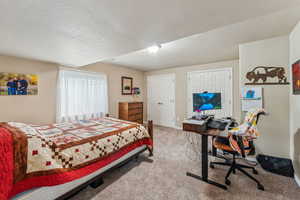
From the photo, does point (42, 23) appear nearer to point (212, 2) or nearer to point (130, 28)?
point (130, 28)

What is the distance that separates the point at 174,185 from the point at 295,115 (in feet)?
6.72

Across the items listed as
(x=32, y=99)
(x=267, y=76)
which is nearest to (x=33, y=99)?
(x=32, y=99)

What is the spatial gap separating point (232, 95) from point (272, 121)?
1.47m

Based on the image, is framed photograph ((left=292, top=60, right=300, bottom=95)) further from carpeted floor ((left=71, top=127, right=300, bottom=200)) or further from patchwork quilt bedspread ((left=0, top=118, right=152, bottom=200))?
patchwork quilt bedspread ((left=0, top=118, right=152, bottom=200))

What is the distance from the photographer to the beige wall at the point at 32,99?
2.37 m

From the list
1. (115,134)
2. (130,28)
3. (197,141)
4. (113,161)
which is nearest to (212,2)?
(130,28)

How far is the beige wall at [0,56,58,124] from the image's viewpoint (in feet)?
7.76

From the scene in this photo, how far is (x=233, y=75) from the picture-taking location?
139 inches

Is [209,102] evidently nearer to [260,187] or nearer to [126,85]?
[260,187]

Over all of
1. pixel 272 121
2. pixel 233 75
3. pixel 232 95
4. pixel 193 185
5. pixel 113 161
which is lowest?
pixel 193 185

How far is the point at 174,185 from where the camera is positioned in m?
1.73

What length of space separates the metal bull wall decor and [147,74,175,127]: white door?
2.55 m

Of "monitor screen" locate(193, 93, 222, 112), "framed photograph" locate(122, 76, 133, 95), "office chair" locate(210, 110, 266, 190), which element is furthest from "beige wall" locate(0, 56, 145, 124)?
"office chair" locate(210, 110, 266, 190)

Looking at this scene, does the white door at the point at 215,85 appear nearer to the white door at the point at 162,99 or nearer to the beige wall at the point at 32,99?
the white door at the point at 162,99
